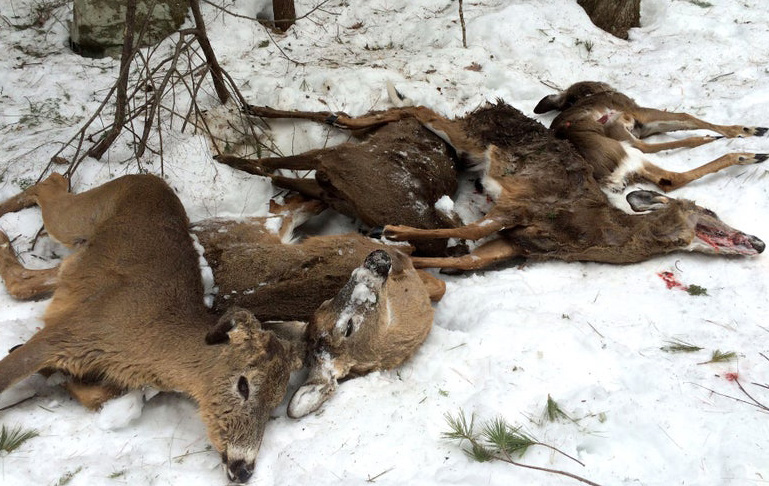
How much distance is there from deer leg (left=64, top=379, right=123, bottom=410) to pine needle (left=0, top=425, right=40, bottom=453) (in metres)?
0.29

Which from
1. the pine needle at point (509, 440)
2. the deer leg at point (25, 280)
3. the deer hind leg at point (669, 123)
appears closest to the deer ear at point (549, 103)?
the deer hind leg at point (669, 123)

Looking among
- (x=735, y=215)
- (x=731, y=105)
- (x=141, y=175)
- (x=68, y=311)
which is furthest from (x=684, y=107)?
(x=68, y=311)

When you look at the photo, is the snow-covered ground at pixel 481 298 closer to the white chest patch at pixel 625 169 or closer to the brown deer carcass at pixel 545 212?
the brown deer carcass at pixel 545 212

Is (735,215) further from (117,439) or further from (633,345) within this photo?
(117,439)

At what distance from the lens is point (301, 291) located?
13.1 ft

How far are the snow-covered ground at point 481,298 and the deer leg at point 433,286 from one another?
0.11 m

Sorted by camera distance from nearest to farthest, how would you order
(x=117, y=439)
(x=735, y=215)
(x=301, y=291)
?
1. (x=117, y=439)
2. (x=301, y=291)
3. (x=735, y=215)

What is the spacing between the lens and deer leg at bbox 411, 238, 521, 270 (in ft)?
15.2

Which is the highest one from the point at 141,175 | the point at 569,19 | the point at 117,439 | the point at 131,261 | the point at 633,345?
the point at 569,19

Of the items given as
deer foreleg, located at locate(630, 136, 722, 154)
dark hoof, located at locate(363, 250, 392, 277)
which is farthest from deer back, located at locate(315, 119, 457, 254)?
deer foreleg, located at locate(630, 136, 722, 154)

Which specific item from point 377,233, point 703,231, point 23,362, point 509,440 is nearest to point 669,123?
point 703,231

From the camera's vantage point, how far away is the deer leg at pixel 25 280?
392cm

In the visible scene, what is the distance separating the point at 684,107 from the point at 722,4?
2.33 metres

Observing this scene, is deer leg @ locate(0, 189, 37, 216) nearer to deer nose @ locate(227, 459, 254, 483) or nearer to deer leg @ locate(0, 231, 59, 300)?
deer leg @ locate(0, 231, 59, 300)
